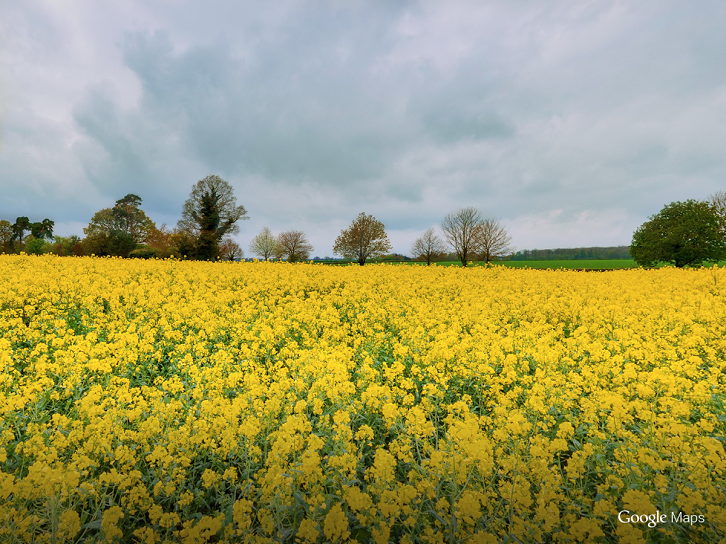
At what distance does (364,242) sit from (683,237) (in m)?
40.7

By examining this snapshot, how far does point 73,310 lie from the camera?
9039 millimetres

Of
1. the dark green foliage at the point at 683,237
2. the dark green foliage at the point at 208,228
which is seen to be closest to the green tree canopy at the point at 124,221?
the dark green foliage at the point at 208,228

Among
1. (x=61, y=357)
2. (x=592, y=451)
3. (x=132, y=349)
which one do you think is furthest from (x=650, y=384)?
(x=61, y=357)

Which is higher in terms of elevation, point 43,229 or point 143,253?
point 43,229

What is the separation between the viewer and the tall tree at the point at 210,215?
137 feet

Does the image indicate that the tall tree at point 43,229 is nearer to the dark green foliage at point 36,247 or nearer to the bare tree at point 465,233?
the dark green foliage at point 36,247

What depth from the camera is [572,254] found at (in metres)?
77.1

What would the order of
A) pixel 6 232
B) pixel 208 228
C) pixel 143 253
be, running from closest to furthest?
1. pixel 143 253
2. pixel 208 228
3. pixel 6 232

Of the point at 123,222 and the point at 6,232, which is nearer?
the point at 123,222

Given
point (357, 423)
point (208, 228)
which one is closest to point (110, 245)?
point (208, 228)

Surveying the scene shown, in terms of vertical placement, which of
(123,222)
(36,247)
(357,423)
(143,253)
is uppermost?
(123,222)

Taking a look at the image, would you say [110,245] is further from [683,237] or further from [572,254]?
[572,254]

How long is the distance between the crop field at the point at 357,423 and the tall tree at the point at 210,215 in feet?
→ 105

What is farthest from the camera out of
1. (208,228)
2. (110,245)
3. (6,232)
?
(6,232)
